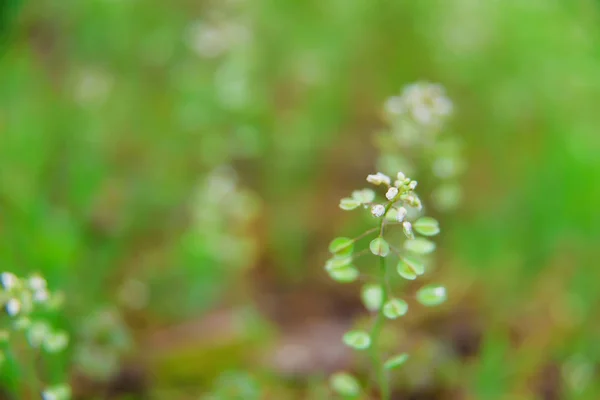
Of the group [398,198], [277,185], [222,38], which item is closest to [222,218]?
[277,185]

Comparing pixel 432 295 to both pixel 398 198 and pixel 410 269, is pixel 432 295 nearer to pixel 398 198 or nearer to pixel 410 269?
pixel 410 269

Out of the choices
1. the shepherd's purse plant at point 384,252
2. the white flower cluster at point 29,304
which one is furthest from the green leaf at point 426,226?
the white flower cluster at point 29,304

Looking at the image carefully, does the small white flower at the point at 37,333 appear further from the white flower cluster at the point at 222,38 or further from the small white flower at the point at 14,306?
the white flower cluster at the point at 222,38

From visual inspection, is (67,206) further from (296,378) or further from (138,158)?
(296,378)

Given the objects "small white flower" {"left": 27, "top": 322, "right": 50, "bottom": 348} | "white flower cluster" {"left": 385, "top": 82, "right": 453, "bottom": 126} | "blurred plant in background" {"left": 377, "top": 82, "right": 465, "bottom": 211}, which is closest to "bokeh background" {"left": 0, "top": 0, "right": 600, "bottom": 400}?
"small white flower" {"left": 27, "top": 322, "right": 50, "bottom": 348}

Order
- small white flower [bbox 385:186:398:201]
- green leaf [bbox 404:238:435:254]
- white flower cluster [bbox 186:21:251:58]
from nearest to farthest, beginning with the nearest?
small white flower [bbox 385:186:398:201] → green leaf [bbox 404:238:435:254] → white flower cluster [bbox 186:21:251:58]

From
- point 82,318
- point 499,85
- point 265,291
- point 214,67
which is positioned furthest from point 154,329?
point 499,85

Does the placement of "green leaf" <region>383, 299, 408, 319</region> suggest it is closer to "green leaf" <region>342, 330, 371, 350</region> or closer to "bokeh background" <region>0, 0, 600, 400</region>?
"green leaf" <region>342, 330, 371, 350</region>

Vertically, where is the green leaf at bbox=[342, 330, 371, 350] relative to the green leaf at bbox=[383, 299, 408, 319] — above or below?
below

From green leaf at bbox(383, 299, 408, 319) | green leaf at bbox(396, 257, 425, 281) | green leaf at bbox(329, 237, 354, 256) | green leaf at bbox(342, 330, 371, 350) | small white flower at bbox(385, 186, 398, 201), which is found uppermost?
small white flower at bbox(385, 186, 398, 201)

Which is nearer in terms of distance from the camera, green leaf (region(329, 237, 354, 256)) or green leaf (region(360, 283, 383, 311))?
green leaf (region(329, 237, 354, 256))

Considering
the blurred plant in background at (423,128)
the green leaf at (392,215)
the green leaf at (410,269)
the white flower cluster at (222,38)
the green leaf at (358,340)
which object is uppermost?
the white flower cluster at (222,38)
